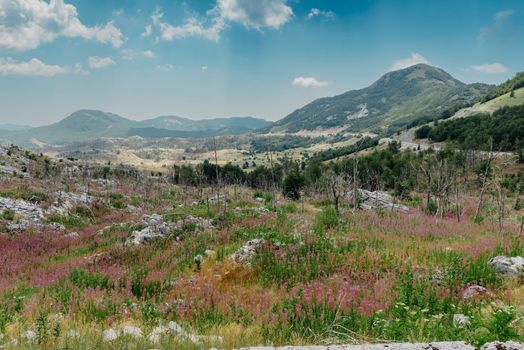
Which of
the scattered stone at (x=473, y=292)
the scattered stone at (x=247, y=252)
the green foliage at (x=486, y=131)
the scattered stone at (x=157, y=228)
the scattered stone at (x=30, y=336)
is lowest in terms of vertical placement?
the scattered stone at (x=157, y=228)

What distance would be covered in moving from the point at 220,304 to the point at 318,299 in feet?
7.55

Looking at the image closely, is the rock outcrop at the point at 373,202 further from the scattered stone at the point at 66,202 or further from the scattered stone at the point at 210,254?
the scattered stone at the point at 66,202

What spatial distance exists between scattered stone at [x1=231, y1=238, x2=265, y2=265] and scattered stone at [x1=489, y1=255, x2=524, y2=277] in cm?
745

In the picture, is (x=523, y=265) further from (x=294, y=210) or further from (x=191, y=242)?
(x=294, y=210)

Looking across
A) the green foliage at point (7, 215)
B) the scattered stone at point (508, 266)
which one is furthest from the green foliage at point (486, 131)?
the green foliage at point (7, 215)

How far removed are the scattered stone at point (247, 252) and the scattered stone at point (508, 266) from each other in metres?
7.45

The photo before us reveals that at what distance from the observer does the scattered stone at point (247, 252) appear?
11.7 metres

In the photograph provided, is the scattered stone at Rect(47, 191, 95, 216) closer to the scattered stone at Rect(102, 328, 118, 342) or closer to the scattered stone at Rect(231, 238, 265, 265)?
the scattered stone at Rect(231, 238, 265, 265)

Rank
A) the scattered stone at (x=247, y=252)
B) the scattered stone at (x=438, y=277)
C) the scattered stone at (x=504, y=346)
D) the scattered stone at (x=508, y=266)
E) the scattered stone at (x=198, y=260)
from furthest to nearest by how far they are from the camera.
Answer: the scattered stone at (x=198, y=260) < the scattered stone at (x=247, y=252) < the scattered stone at (x=508, y=266) < the scattered stone at (x=438, y=277) < the scattered stone at (x=504, y=346)

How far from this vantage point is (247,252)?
12125 mm

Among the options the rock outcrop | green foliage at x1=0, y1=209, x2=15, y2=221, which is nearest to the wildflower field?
green foliage at x1=0, y1=209, x2=15, y2=221

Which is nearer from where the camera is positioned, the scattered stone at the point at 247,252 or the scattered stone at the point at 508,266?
the scattered stone at the point at 508,266

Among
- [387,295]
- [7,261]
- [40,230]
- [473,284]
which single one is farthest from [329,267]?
[40,230]

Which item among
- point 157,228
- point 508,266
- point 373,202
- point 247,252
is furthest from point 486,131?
point 247,252
